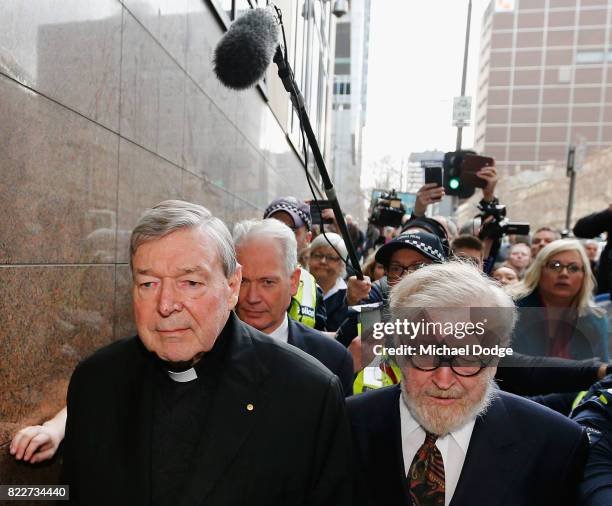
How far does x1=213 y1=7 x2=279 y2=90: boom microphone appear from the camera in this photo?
1.76 meters

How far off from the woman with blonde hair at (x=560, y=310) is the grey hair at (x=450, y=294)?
14cm

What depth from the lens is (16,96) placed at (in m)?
2.02

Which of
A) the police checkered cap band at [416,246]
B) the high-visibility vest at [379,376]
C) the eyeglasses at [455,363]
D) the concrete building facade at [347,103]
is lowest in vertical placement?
the high-visibility vest at [379,376]

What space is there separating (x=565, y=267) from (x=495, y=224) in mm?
839

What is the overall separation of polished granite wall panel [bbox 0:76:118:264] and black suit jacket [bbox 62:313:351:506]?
2.34 ft

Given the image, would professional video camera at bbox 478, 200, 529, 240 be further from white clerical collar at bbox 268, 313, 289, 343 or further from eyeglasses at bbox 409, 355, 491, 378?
eyeglasses at bbox 409, 355, 491, 378

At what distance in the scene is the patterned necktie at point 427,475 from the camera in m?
1.55

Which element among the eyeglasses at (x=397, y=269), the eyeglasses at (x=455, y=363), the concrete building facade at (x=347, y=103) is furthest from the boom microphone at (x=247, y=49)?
the concrete building facade at (x=347, y=103)

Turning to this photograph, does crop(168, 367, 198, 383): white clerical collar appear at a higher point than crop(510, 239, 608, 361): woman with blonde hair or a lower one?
lower

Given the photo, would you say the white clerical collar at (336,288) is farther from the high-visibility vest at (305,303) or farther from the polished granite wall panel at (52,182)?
the polished granite wall panel at (52,182)

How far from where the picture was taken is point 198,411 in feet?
5.37

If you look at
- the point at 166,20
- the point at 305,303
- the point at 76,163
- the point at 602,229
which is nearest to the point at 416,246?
the point at 305,303

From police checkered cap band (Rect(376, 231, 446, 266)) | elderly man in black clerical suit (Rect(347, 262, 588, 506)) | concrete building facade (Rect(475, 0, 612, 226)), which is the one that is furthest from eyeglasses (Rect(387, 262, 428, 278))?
concrete building facade (Rect(475, 0, 612, 226))

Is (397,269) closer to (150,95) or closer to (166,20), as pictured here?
(150,95)
